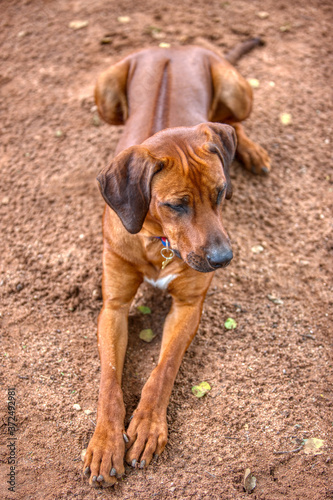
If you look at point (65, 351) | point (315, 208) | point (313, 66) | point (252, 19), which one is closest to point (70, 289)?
point (65, 351)

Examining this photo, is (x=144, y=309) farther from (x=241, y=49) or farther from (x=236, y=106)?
(x=241, y=49)

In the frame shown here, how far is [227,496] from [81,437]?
0.95 meters

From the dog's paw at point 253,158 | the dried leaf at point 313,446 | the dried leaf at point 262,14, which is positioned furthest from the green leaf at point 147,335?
the dried leaf at point 262,14

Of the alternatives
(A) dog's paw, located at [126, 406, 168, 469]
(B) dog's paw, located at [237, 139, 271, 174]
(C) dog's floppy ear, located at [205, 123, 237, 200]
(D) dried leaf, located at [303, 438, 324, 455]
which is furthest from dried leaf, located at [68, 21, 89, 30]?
(D) dried leaf, located at [303, 438, 324, 455]

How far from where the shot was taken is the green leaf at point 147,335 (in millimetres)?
3773

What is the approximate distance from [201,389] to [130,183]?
1440mm

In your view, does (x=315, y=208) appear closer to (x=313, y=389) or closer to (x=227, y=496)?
(x=313, y=389)

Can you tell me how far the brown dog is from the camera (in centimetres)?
303

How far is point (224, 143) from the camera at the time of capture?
3424 mm

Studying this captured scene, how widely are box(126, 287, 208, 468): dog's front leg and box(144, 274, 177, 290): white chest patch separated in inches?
5.0

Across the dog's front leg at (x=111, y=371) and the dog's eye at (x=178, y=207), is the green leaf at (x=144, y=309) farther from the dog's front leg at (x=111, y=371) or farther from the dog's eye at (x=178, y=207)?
the dog's eye at (x=178, y=207)

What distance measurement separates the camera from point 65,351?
370 cm

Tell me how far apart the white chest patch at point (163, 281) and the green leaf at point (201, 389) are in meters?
0.74

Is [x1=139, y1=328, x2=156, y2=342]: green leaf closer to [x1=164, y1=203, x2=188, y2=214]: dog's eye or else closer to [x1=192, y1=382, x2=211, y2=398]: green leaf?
[x1=192, y1=382, x2=211, y2=398]: green leaf
